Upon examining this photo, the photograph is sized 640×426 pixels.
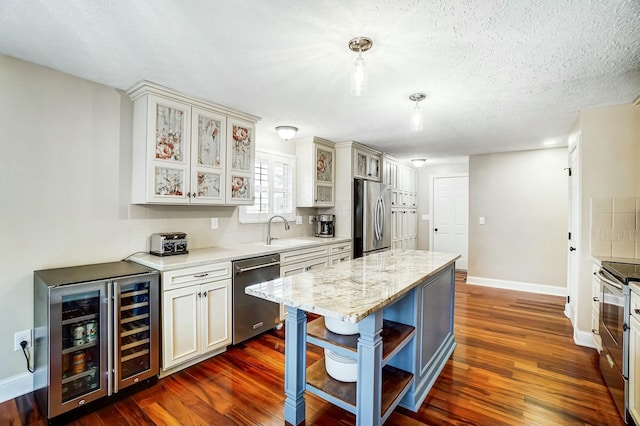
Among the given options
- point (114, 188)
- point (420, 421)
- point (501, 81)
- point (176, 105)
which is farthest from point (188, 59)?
point (420, 421)

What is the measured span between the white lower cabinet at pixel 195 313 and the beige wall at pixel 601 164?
3.34 m

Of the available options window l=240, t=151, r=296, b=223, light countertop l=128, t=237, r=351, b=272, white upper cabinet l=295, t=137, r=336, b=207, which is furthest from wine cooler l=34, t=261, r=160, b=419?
white upper cabinet l=295, t=137, r=336, b=207

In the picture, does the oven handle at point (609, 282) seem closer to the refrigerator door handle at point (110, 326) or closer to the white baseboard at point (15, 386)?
the refrigerator door handle at point (110, 326)

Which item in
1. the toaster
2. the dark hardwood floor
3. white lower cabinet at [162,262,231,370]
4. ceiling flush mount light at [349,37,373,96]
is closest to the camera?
ceiling flush mount light at [349,37,373,96]

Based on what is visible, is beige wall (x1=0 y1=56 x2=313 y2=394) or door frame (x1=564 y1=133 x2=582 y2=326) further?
door frame (x1=564 y1=133 x2=582 y2=326)

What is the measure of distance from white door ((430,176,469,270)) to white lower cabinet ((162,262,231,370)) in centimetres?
528

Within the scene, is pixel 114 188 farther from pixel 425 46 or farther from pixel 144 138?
pixel 425 46

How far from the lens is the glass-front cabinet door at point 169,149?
2.45 meters

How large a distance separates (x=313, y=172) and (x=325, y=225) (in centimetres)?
78

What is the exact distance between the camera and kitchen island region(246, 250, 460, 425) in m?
1.47

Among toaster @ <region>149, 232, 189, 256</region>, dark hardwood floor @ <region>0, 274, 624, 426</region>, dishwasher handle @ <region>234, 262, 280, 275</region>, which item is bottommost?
dark hardwood floor @ <region>0, 274, 624, 426</region>

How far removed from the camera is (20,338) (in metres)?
2.09

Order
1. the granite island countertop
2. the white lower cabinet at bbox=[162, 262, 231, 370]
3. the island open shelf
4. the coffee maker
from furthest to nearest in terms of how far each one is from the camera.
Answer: the coffee maker, the white lower cabinet at bbox=[162, 262, 231, 370], the island open shelf, the granite island countertop

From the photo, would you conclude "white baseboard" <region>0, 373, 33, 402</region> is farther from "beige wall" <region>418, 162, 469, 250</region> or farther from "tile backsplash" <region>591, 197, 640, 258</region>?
"beige wall" <region>418, 162, 469, 250</region>
